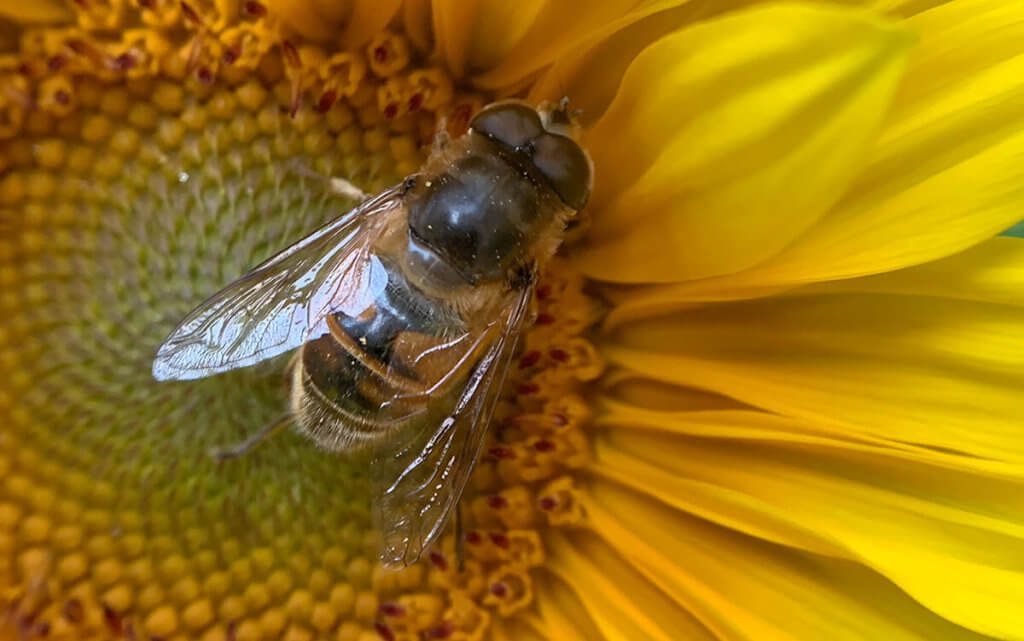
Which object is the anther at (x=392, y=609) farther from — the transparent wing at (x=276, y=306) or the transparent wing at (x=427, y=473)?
the transparent wing at (x=276, y=306)

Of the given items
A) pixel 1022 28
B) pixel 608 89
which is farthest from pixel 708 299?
pixel 1022 28

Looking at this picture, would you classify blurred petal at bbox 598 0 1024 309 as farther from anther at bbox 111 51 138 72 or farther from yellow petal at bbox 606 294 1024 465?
anther at bbox 111 51 138 72

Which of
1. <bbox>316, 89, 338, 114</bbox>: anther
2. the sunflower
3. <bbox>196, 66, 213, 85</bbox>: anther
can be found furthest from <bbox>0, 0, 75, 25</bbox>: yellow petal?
<bbox>316, 89, 338, 114</bbox>: anther

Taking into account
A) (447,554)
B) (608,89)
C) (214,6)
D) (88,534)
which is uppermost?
(608,89)

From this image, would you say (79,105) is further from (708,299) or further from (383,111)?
(708,299)

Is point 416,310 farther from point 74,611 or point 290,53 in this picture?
point 74,611

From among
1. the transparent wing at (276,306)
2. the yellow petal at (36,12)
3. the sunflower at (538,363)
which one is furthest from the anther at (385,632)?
the yellow petal at (36,12)
